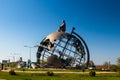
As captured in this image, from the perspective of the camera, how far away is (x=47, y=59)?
A: 7419cm

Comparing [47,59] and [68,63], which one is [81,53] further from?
[47,59]

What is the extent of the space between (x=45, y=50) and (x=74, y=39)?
9026 mm

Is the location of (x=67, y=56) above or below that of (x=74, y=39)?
below

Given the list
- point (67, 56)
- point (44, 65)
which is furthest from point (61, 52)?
point (44, 65)

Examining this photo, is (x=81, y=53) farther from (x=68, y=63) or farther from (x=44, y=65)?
(x=44, y=65)

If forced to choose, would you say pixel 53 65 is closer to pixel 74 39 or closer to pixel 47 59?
pixel 47 59

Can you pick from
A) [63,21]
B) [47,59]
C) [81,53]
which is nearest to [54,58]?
[47,59]

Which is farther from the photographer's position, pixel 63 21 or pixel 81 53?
pixel 63 21

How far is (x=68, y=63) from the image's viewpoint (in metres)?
73.8

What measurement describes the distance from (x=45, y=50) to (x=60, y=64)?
598 centimetres

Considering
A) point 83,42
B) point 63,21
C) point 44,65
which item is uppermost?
point 63,21

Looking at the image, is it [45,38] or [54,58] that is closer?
[54,58]

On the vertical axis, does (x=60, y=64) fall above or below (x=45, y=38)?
below

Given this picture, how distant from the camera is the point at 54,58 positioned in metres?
73.2
